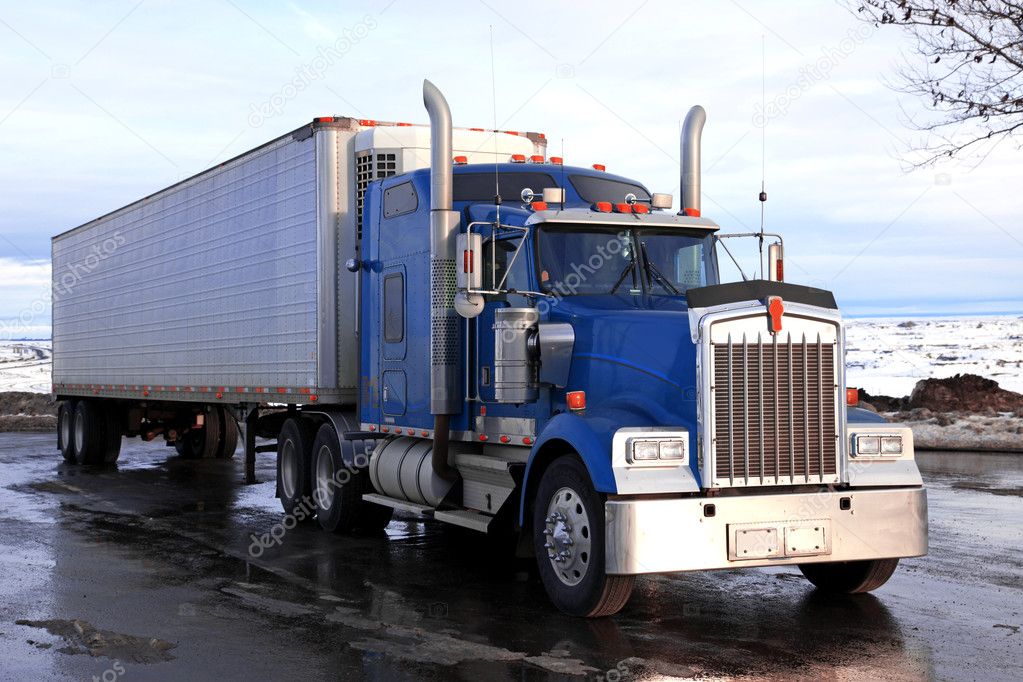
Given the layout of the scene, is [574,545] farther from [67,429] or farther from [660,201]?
[67,429]

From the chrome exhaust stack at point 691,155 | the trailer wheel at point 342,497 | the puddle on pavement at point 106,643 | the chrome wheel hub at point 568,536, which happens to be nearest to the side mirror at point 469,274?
the chrome wheel hub at point 568,536

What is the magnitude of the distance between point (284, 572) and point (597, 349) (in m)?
3.35

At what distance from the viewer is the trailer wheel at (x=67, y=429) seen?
22125 mm

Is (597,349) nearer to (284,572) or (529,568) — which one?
(529,568)

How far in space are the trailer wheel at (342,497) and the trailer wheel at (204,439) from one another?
9.61 meters

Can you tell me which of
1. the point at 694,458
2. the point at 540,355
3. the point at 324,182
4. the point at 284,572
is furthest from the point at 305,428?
the point at 694,458

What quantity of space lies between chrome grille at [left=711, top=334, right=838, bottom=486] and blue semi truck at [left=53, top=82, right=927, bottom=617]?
0.01 m

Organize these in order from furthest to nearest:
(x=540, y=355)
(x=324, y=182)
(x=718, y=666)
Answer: (x=324, y=182), (x=540, y=355), (x=718, y=666)

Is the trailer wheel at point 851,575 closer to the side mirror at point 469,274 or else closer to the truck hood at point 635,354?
the truck hood at point 635,354

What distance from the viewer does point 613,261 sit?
30.3 feet

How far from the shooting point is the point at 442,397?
32.9ft

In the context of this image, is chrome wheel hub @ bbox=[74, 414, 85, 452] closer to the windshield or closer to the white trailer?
the white trailer

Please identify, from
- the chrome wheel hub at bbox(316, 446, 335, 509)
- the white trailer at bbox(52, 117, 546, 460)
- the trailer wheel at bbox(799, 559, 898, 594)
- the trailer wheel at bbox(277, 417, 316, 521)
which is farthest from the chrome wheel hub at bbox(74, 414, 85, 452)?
the trailer wheel at bbox(799, 559, 898, 594)

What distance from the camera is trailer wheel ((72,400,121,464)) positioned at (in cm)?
2130
